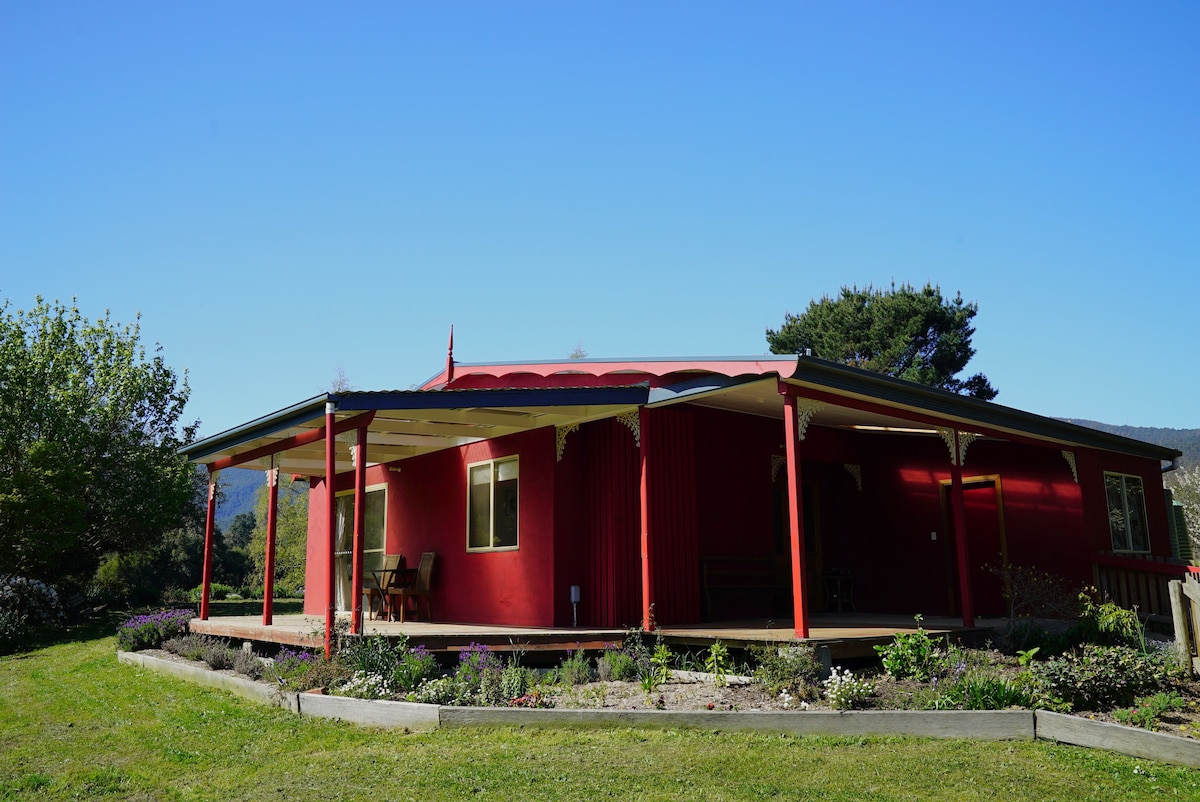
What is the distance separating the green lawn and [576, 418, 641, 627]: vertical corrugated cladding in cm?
388

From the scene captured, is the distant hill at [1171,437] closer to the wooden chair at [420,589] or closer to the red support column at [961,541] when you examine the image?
the red support column at [961,541]

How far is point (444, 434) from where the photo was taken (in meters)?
11.3

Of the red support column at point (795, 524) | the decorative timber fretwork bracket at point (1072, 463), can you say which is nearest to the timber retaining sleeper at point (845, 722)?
the red support column at point (795, 524)

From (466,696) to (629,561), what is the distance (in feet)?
11.7

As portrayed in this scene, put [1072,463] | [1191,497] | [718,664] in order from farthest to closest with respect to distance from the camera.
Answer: [1191,497]
[1072,463]
[718,664]

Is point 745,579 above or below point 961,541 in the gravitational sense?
below

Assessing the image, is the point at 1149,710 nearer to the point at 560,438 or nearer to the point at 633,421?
the point at 633,421

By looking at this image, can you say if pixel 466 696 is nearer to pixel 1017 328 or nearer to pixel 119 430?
pixel 1017 328

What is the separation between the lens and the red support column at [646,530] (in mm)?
9297

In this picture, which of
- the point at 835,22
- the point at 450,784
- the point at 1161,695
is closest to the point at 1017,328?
the point at 835,22

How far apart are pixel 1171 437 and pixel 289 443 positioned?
82.0 m

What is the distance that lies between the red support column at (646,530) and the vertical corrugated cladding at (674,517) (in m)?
0.49

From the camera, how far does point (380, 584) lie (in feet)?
41.5

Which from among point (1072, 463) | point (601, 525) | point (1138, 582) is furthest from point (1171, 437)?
point (601, 525)
